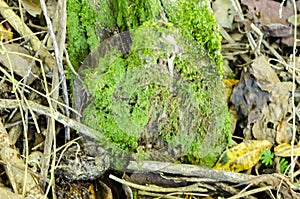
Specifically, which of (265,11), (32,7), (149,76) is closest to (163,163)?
(149,76)

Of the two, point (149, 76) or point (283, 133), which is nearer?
point (149, 76)

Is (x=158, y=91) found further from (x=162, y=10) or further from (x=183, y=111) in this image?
(x=162, y=10)

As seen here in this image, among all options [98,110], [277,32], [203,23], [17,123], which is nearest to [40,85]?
[17,123]

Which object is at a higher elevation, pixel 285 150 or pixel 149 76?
pixel 149 76

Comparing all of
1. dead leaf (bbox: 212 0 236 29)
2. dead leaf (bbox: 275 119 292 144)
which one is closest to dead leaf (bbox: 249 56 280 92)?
dead leaf (bbox: 275 119 292 144)

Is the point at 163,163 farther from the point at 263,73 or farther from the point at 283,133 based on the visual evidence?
the point at 263,73

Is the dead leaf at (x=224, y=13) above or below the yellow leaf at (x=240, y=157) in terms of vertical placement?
above

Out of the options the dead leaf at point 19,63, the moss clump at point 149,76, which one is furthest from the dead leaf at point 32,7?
the moss clump at point 149,76

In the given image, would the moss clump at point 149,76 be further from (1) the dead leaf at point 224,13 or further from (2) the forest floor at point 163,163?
(1) the dead leaf at point 224,13
